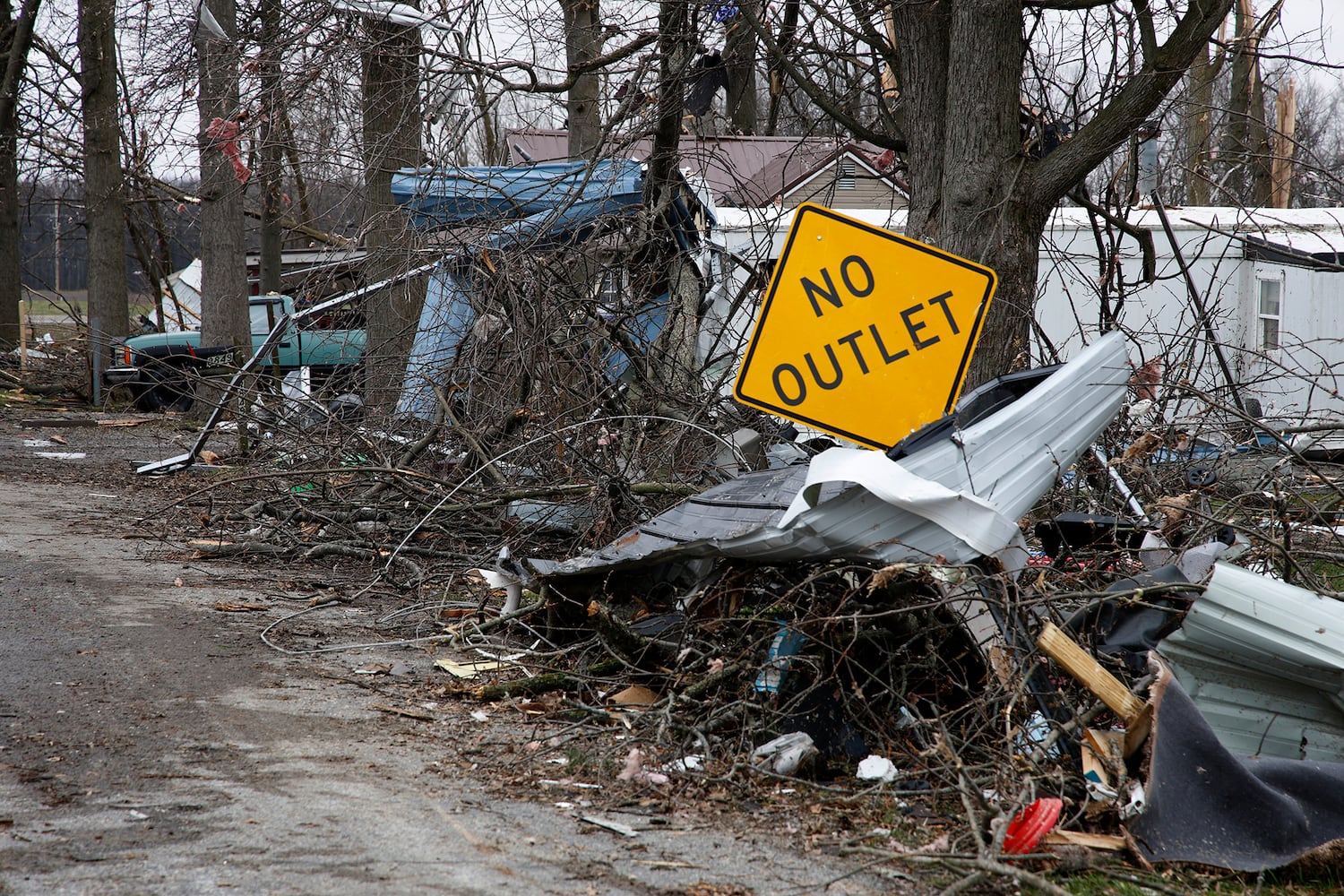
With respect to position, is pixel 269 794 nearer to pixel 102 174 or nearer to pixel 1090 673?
pixel 1090 673

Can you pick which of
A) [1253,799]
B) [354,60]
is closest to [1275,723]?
[1253,799]

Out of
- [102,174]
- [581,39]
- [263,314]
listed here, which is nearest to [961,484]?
[581,39]

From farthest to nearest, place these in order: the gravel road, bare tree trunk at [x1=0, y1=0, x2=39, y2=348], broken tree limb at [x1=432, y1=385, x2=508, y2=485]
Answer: bare tree trunk at [x1=0, y1=0, x2=39, y2=348], broken tree limb at [x1=432, y1=385, x2=508, y2=485], the gravel road

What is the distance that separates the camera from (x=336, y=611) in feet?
19.6

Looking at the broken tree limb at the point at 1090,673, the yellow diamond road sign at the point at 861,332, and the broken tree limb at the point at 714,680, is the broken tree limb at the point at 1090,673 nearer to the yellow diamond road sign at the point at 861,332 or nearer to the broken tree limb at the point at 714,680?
the yellow diamond road sign at the point at 861,332

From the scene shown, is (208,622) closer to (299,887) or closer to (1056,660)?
(299,887)

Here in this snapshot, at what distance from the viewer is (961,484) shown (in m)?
3.88

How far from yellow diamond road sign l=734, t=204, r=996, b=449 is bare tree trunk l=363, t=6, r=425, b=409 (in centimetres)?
368

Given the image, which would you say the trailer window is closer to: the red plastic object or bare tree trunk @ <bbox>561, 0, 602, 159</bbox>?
bare tree trunk @ <bbox>561, 0, 602, 159</bbox>

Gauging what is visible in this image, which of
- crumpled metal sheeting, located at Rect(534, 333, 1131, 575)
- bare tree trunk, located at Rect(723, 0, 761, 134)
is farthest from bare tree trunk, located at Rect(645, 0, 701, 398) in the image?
crumpled metal sheeting, located at Rect(534, 333, 1131, 575)

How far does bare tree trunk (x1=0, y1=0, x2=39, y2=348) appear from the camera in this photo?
59.9 ft

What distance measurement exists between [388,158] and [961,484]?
6.37m

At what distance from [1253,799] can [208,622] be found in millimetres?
4567

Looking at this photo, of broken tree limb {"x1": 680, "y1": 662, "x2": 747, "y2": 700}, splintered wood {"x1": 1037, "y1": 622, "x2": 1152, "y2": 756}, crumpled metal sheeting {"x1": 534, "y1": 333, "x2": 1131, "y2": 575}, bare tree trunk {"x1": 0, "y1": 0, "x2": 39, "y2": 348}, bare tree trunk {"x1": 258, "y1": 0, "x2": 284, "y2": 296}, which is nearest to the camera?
splintered wood {"x1": 1037, "y1": 622, "x2": 1152, "y2": 756}
